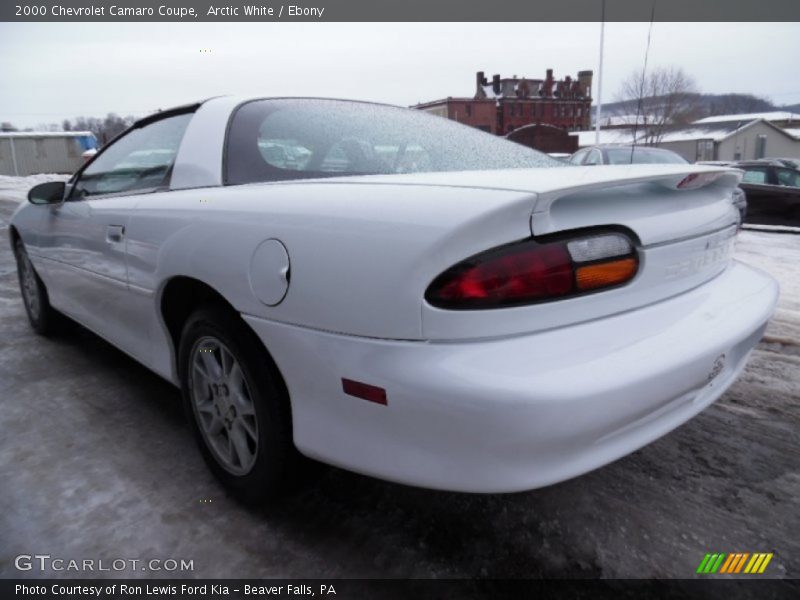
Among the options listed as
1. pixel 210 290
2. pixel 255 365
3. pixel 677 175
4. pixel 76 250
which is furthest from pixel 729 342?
pixel 76 250

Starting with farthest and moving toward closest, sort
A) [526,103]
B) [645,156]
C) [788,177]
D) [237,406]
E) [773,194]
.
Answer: [526,103] → [788,177] → [773,194] → [645,156] → [237,406]

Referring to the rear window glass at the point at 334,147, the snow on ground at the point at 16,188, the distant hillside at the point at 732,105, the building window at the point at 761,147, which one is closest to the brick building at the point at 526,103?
the distant hillside at the point at 732,105

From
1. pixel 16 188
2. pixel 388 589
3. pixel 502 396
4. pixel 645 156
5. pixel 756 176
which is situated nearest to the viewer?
pixel 502 396

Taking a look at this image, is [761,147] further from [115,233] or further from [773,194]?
[115,233]

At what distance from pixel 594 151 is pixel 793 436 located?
6.72 m

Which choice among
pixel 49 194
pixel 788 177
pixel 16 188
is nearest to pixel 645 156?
pixel 788 177

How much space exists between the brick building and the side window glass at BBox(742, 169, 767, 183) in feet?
143

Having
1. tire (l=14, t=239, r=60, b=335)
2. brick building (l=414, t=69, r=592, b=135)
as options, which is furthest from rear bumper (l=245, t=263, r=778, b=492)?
brick building (l=414, t=69, r=592, b=135)

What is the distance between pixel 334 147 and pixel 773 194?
9212 mm

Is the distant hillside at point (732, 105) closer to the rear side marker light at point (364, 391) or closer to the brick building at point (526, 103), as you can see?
the brick building at point (526, 103)

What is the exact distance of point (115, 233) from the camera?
8.01ft

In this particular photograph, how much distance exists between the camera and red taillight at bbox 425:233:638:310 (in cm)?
130

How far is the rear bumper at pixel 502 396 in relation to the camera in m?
1.25

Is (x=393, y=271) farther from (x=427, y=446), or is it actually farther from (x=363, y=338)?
(x=427, y=446)
